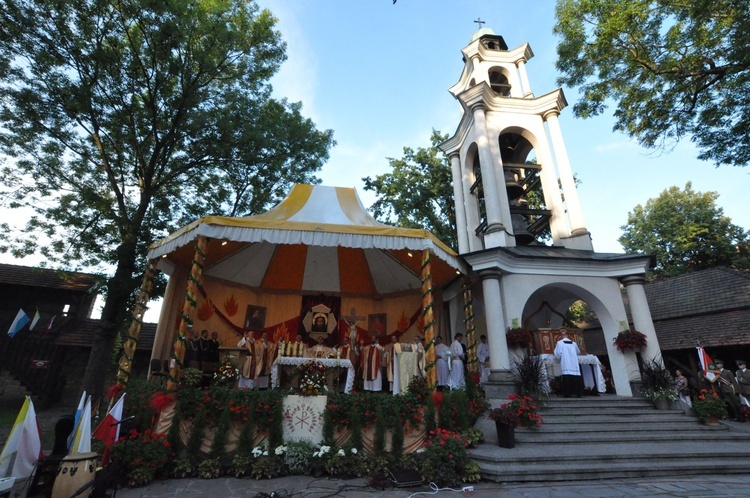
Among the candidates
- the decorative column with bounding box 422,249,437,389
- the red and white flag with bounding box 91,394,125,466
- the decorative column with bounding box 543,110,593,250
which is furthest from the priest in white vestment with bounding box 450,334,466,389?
the red and white flag with bounding box 91,394,125,466

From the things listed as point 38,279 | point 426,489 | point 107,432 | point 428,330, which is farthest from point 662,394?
point 38,279

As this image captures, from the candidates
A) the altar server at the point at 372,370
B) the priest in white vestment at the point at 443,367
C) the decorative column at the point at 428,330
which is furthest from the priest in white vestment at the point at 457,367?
the altar server at the point at 372,370

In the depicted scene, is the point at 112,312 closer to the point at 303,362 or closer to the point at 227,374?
the point at 227,374

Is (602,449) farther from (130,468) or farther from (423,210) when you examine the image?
(423,210)

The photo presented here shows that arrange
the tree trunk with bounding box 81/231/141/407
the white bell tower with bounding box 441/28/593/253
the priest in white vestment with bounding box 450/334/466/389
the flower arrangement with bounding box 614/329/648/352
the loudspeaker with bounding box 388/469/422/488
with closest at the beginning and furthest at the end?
1. the loudspeaker with bounding box 388/469/422/488
2. the flower arrangement with bounding box 614/329/648/352
3. the priest in white vestment with bounding box 450/334/466/389
4. the tree trunk with bounding box 81/231/141/407
5. the white bell tower with bounding box 441/28/593/253

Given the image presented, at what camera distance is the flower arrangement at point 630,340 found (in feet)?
29.9

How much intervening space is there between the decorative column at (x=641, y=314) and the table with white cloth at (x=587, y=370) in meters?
1.25

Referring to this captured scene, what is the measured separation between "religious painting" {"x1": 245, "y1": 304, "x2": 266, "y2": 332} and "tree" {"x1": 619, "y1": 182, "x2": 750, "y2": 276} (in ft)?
83.3

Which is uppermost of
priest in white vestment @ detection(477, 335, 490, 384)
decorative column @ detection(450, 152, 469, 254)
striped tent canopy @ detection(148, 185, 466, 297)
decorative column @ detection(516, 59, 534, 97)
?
decorative column @ detection(516, 59, 534, 97)

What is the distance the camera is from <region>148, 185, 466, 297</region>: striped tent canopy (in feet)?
26.5

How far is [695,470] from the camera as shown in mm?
5754

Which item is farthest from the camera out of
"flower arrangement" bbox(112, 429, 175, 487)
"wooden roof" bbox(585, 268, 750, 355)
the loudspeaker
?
"wooden roof" bbox(585, 268, 750, 355)

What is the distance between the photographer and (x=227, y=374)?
6980 mm

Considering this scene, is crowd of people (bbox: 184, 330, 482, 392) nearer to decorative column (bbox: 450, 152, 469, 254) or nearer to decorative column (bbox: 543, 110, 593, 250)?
decorative column (bbox: 450, 152, 469, 254)
